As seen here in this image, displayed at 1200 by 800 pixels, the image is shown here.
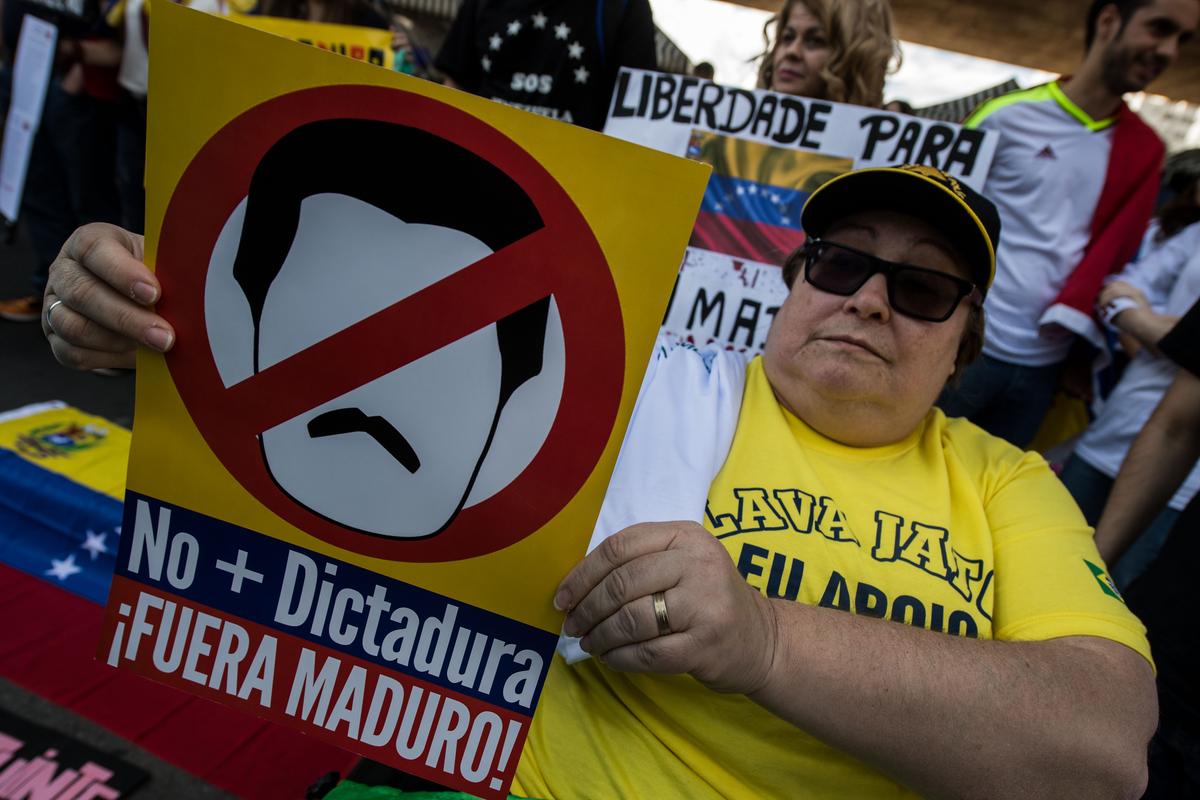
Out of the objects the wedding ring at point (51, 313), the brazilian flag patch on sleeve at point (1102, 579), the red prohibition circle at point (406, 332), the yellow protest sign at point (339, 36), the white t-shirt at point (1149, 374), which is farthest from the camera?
the yellow protest sign at point (339, 36)

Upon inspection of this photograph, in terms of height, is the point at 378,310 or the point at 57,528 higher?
the point at 378,310

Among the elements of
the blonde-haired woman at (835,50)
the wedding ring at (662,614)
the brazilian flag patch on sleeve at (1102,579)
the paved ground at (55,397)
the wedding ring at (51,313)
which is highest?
the blonde-haired woman at (835,50)

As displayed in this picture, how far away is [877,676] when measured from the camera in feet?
2.75

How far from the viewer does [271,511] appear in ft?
2.73

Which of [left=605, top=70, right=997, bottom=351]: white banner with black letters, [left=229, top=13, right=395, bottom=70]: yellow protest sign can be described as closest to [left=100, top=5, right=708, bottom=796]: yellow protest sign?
[left=605, top=70, right=997, bottom=351]: white banner with black letters

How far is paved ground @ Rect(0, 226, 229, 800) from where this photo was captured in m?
1.58

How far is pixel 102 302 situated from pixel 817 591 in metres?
1.01

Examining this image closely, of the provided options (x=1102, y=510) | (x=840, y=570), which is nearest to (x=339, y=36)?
(x=840, y=570)

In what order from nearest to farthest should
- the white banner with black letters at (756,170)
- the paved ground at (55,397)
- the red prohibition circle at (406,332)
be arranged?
1. the red prohibition circle at (406,332)
2. the paved ground at (55,397)
3. the white banner with black letters at (756,170)

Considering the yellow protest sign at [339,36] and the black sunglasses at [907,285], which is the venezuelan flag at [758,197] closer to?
the black sunglasses at [907,285]

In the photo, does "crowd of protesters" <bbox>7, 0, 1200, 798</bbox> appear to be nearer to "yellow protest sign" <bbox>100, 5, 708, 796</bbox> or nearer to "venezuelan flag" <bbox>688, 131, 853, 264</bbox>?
"yellow protest sign" <bbox>100, 5, 708, 796</bbox>

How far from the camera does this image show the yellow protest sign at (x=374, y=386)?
73 centimetres

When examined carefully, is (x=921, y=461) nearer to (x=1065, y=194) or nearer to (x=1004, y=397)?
(x=1004, y=397)

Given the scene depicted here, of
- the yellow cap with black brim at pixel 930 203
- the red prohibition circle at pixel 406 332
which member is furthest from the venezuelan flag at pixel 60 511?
the yellow cap with black brim at pixel 930 203
